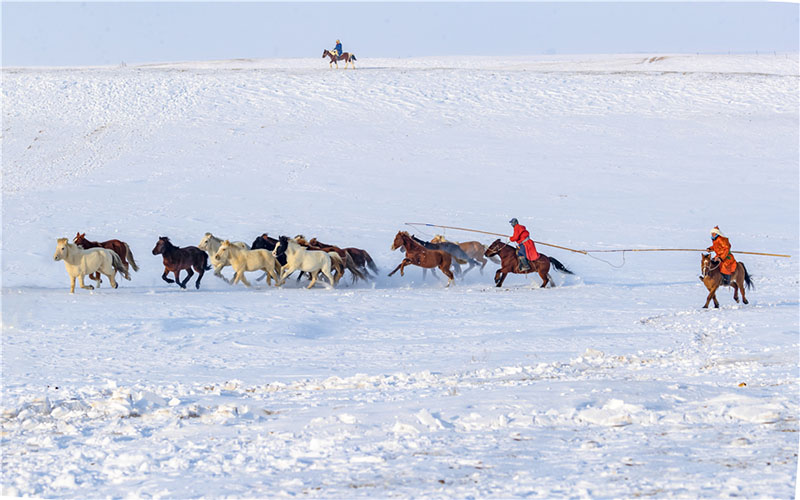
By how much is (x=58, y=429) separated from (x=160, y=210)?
16.0m

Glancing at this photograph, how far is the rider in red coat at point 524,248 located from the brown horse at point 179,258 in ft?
18.5

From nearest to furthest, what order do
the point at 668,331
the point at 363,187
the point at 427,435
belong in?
the point at 427,435
the point at 668,331
the point at 363,187

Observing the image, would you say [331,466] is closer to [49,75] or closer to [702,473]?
[702,473]

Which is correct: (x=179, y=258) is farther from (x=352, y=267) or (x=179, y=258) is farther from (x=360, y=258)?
(x=360, y=258)

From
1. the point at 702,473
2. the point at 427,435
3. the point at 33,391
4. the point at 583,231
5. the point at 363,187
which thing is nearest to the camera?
the point at 702,473

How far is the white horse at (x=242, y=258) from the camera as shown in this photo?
16.1 metres

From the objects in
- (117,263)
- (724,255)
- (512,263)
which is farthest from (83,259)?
(724,255)

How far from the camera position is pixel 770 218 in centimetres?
2309

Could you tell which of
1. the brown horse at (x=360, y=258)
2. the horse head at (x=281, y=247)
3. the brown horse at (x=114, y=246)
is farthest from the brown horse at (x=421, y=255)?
the brown horse at (x=114, y=246)

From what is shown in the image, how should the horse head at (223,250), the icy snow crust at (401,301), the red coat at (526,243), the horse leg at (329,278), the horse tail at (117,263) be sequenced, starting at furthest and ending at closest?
the red coat at (526,243) < the horse leg at (329,278) < the horse head at (223,250) < the horse tail at (117,263) < the icy snow crust at (401,301)

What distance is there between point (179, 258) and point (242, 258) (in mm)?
1145

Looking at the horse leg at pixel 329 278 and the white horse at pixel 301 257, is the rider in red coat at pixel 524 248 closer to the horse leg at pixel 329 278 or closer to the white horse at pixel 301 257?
the horse leg at pixel 329 278

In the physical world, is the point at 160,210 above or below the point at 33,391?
above

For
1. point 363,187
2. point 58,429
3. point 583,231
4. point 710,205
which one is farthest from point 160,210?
point 58,429
